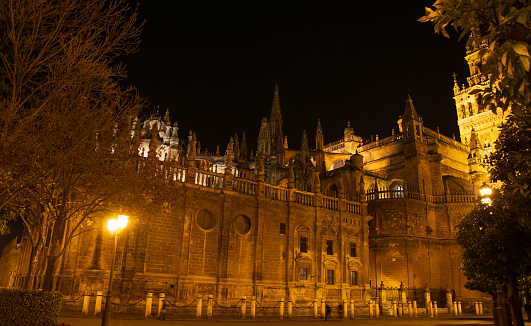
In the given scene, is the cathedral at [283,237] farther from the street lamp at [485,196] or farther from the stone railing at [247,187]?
the street lamp at [485,196]

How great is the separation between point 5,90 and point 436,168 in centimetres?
4020

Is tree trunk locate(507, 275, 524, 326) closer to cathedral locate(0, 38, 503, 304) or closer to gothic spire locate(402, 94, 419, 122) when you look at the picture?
cathedral locate(0, 38, 503, 304)

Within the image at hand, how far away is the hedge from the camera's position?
32.8 ft

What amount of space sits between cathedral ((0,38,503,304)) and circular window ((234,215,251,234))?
61 millimetres

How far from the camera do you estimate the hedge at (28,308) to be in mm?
10000

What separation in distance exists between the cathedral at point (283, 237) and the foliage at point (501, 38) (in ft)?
47.8

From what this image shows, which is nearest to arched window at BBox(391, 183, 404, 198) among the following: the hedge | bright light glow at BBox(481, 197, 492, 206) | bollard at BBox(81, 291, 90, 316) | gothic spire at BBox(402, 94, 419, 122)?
gothic spire at BBox(402, 94, 419, 122)

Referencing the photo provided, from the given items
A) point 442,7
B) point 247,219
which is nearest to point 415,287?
point 247,219

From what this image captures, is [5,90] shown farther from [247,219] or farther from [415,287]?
[415,287]

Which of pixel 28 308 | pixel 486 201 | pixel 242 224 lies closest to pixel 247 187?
pixel 242 224

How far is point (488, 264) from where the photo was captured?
13781mm

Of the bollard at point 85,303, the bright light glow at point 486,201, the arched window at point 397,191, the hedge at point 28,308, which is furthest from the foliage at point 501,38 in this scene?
the arched window at point 397,191

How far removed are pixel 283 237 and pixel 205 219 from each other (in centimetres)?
549

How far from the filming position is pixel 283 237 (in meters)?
25.3
